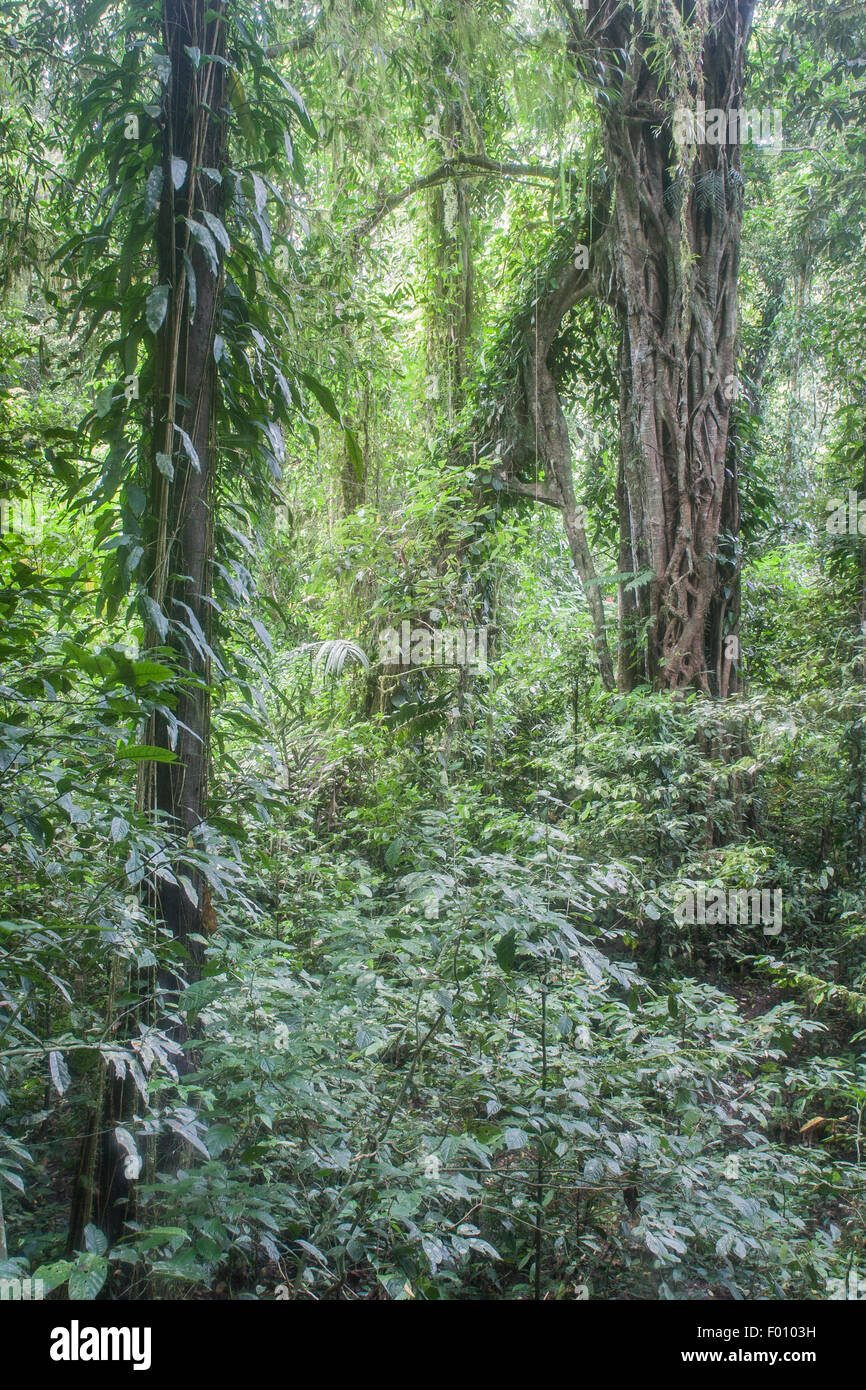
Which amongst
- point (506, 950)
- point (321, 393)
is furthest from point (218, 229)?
point (506, 950)

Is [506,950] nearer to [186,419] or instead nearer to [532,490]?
[186,419]

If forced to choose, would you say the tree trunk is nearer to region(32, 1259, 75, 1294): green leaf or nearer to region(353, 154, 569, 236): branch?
region(353, 154, 569, 236): branch

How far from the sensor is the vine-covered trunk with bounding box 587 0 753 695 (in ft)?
14.2

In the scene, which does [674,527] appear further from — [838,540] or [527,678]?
[527,678]

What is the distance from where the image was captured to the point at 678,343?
4.40 m

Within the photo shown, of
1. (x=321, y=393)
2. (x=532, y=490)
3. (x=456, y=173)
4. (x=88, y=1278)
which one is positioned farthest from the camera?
(x=532, y=490)

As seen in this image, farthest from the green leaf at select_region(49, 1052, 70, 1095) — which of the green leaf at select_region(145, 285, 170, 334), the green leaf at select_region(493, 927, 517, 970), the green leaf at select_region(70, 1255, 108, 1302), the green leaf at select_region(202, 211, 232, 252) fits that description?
the green leaf at select_region(202, 211, 232, 252)

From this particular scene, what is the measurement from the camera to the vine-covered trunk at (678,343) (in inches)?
170

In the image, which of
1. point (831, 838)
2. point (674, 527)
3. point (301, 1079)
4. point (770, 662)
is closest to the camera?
point (301, 1079)

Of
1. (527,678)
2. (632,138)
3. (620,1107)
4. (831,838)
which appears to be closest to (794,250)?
(632,138)

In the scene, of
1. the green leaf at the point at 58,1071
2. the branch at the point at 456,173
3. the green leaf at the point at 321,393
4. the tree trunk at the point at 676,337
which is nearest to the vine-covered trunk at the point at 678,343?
the tree trunk at the point at 676,337

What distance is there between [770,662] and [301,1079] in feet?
12.6

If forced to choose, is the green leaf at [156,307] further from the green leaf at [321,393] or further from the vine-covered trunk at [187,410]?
the green leaf at [321,393]
